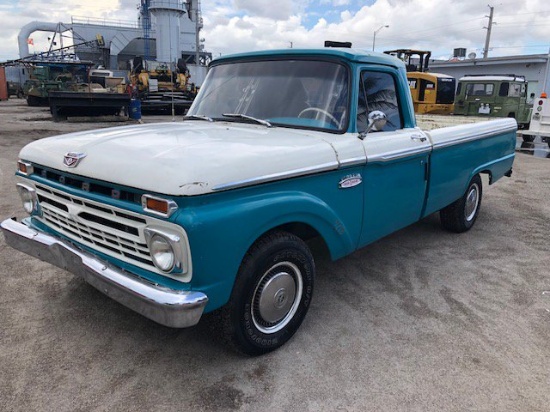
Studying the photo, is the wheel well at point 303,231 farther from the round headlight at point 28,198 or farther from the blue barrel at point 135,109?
the blue barrel at point 135,109

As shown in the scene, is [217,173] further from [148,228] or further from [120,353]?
[120,353]

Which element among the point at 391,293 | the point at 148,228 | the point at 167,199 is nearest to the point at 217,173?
the point at 167,199

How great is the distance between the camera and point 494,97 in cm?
1803

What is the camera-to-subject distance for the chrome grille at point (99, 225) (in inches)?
101

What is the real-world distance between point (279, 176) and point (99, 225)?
116 cm

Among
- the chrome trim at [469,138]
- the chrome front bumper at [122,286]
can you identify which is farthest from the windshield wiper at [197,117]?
the chrome trim at [469,138]

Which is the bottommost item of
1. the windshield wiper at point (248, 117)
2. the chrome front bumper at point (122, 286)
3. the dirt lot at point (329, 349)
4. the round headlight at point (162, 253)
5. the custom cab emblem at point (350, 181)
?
the dirt lot at point (329, 349)

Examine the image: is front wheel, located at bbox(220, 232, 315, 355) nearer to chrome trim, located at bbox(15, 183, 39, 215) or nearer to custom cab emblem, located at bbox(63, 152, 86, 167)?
custom cab emblem, located at bbox(63, 152, 86, 167)

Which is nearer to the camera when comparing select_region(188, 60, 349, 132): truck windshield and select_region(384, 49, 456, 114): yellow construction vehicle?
select_region(188, 60, 349, 132): truck windshield

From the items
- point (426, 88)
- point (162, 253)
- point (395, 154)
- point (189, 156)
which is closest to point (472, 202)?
point (395, 154)

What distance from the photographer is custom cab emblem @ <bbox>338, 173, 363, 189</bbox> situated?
3246 millimetres

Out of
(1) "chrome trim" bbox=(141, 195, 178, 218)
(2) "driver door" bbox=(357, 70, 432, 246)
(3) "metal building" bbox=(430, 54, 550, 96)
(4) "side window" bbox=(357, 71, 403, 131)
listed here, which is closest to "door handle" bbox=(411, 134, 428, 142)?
(2) "driver door" bbox=(357, 70, 432, 246)

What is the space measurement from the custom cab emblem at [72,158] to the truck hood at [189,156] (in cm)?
2

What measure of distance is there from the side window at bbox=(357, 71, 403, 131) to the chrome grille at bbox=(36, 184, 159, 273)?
1937 millimetres
